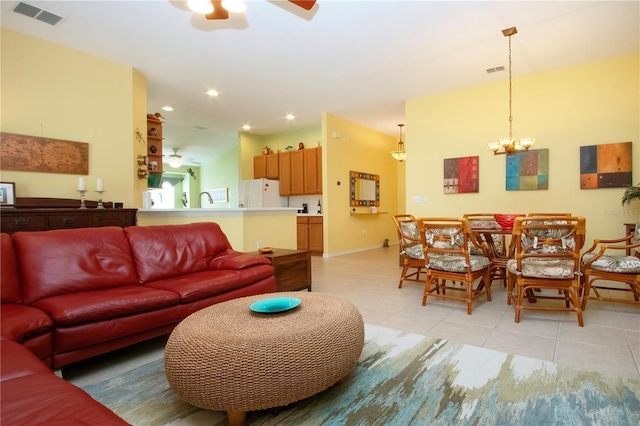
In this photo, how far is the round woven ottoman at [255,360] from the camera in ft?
4.38

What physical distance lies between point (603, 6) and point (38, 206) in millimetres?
6265

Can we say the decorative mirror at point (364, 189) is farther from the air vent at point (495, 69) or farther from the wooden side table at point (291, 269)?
the wooden side table at point (291, 269)

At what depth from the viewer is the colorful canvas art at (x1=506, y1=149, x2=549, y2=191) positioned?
15.8 ft

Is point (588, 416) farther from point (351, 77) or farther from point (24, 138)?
point (24, 138)

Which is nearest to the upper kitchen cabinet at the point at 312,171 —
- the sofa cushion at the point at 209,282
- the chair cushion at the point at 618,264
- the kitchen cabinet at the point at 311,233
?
the kitchen cabinet at the point at 311,233

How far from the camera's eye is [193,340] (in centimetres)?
143

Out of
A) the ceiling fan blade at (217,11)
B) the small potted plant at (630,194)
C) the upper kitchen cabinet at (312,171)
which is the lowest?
the small potted plant at (630,194)

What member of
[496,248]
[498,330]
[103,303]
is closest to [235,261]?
[103,303]

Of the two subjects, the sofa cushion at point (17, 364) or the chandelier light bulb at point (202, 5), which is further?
the chandelier light bulb at point (202, 5)

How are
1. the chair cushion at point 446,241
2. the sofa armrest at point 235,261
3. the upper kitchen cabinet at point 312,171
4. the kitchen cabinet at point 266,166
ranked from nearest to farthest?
the sofa armrest at point 235,261, the chair cushion at point 446,241, the upper kitchen cabinet at point 312,171, the kitchen cabinet at point 266,166

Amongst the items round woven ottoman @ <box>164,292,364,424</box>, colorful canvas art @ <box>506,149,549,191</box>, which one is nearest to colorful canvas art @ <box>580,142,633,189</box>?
colorful canvas art @ <box>506,149,549,191</box>

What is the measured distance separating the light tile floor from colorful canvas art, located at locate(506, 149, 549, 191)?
1886 millimetres

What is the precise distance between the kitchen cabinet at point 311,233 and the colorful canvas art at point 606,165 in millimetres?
4525

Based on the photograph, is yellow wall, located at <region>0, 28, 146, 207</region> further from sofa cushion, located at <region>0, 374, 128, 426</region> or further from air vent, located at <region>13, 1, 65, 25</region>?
sofa cushion, located at <region>0, 374, 128, 426</region>
